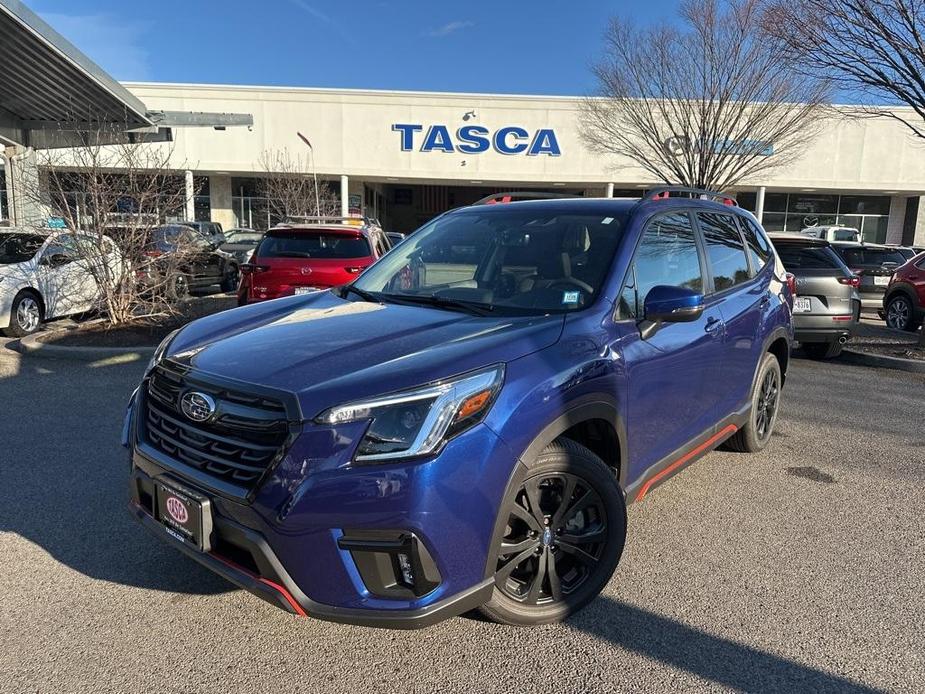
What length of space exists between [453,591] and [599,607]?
40.0 inches

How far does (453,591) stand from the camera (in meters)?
2.25

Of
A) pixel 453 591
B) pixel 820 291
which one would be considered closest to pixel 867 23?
pixel 820 291

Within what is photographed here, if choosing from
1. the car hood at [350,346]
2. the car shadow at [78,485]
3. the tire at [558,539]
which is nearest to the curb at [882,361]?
the tire at [558,539]

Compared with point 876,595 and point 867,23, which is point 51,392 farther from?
point 867,23

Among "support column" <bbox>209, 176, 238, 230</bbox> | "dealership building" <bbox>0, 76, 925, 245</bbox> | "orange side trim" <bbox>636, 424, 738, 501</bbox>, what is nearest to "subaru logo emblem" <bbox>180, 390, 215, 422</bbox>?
"orange side trim" <bbox>636, 424, 738, 501</bbox>

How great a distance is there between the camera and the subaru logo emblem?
2.41m

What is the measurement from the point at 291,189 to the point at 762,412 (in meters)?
24.2

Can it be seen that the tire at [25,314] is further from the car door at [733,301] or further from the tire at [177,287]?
the car door at [733,301]

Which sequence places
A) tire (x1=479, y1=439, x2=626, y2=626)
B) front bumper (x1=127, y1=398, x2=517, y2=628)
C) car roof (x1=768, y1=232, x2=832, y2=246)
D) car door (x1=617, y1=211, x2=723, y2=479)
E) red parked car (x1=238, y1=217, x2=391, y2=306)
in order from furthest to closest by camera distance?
car roof (x1=768, y1=232, x2=832, y2=246) < red parked car (x1=238, y1=217, x2=391, y2=306) < car door (x1=617, y1=211, x2=723, y2=479) < tire (x1=479, y1=439, x2=626, y2=626) < front bumper (x1=127, y1=398, x2=517, y2=628)

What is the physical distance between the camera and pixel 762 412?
16.5 feet

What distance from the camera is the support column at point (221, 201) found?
33.7m

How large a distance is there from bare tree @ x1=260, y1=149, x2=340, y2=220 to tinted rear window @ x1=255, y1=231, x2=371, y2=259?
16576 mm

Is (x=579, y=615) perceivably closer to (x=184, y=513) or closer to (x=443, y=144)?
→ (x=184, y=513)

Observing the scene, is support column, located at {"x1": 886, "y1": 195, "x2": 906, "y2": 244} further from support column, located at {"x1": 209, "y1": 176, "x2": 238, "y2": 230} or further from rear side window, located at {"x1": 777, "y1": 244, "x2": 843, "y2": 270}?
support column, located at {"x1": 209, "y1": 176, "x2": 238, "y2": 230}
